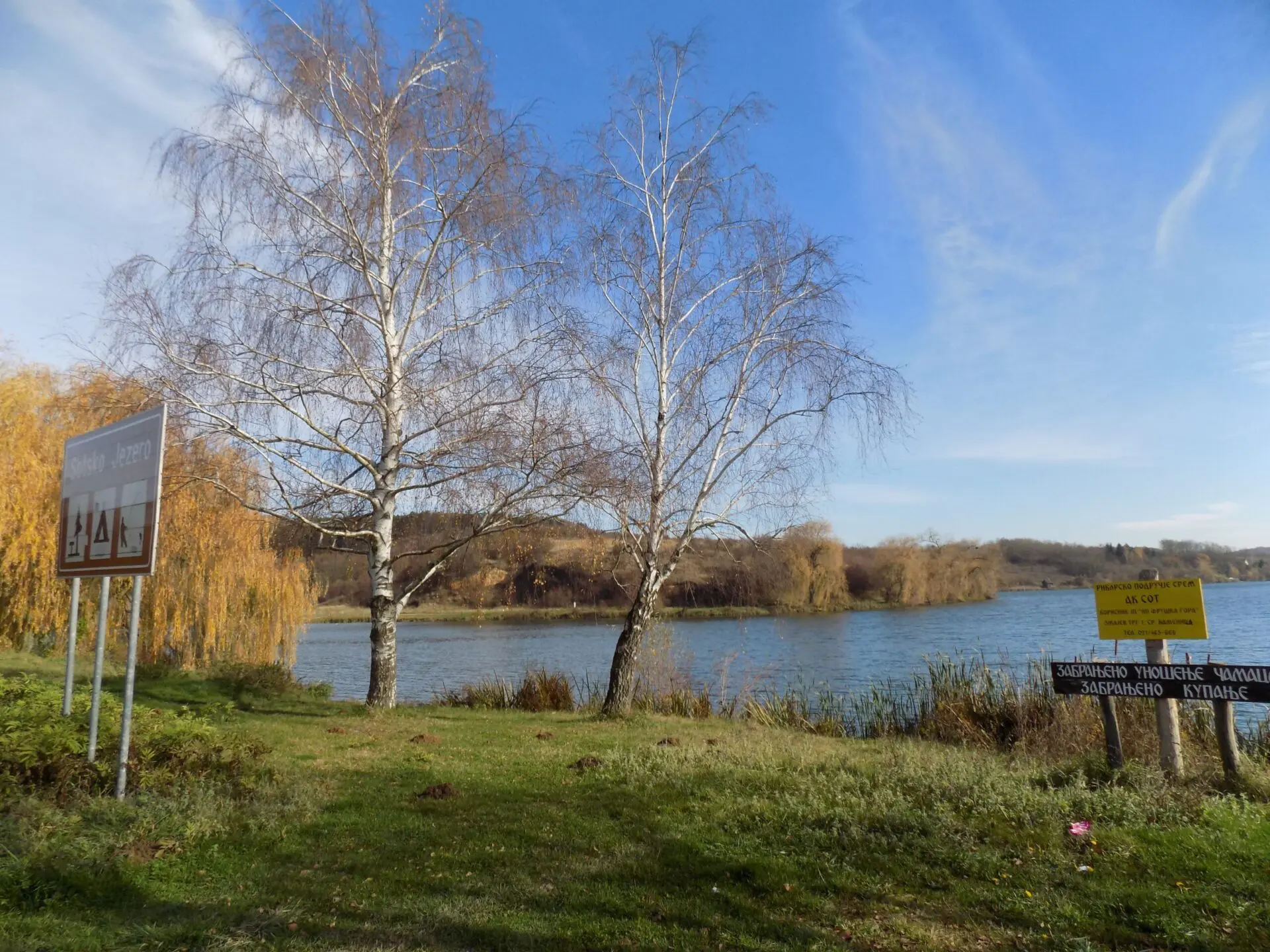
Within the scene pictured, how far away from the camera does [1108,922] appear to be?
3.88 m

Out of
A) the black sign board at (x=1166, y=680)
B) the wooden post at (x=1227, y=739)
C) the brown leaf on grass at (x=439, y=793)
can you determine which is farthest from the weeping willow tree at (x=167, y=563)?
the wooden post at (x=1227, y=739)

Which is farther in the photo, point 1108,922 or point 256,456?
point 256,456

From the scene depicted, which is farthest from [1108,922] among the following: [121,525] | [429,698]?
[429,698]

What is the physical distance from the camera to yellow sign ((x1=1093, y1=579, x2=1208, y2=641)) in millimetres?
6742

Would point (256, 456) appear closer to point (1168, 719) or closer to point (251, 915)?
point (251, 915)

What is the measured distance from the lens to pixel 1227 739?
20.6 feet

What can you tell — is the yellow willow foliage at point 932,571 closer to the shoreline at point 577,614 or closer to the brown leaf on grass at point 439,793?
the shoreline at point 577,614

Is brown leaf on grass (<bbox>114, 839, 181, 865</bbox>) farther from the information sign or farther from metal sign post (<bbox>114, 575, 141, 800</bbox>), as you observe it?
the information sign

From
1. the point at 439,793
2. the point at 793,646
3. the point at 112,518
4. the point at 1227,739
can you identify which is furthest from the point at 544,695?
the point at 793,646

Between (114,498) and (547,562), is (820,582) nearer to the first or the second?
(547,562)

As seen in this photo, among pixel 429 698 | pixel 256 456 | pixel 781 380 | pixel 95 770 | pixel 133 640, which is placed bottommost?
pixel 429 698

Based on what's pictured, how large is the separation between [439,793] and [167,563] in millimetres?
13206

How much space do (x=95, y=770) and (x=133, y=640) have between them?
2.96 feet

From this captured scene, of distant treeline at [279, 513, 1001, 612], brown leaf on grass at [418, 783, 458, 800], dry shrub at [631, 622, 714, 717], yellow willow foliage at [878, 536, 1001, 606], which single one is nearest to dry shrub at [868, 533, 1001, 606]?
yellow willow foliage at [878, 536, 1001, 606]
